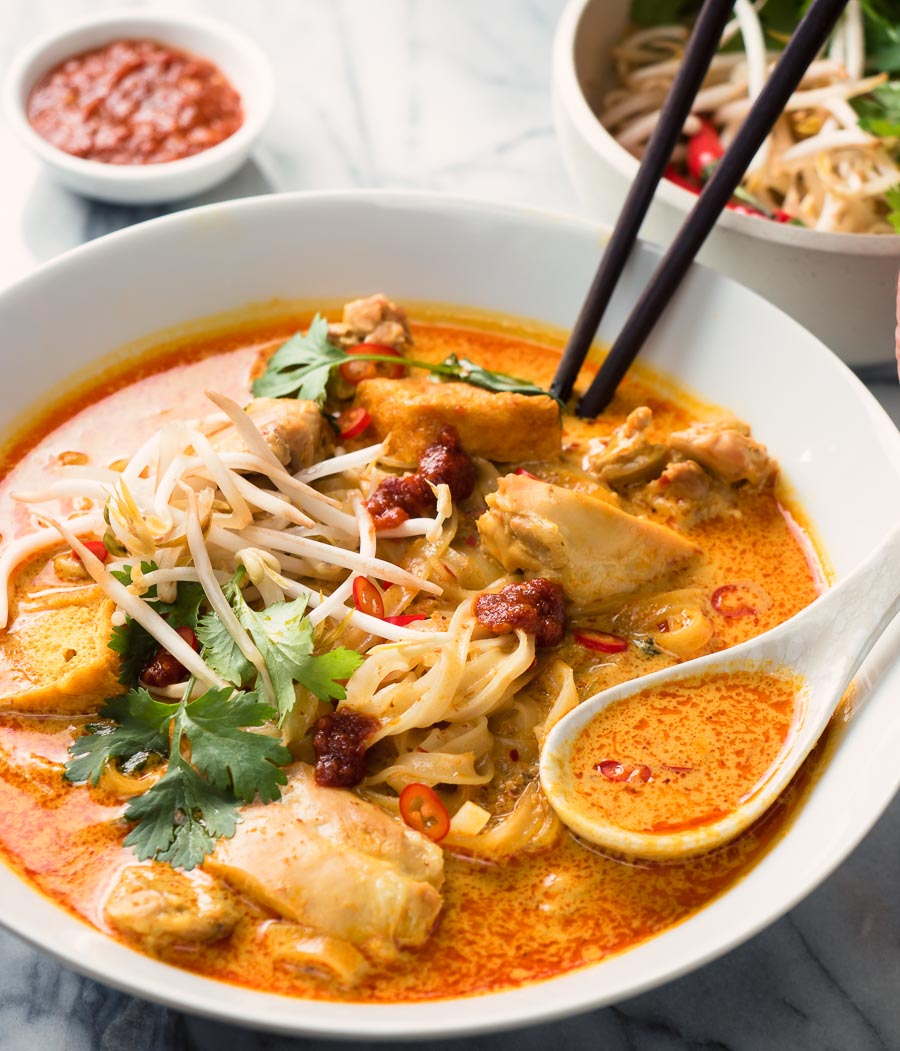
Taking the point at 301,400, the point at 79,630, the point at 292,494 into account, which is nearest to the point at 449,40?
the point at 301,400

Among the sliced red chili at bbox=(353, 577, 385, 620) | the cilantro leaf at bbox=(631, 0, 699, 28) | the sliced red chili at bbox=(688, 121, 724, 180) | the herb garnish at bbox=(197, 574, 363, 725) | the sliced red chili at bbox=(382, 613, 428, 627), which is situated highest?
the cilantro leaf at bbox=(631, 0, 699, 28)

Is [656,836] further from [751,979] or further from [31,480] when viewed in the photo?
[31,480]

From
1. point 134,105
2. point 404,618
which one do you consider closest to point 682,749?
point 404,618

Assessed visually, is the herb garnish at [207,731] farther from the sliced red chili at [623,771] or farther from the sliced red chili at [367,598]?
the sliced red chili at [623,771]

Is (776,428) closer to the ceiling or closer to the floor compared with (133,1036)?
closer to the ceiling

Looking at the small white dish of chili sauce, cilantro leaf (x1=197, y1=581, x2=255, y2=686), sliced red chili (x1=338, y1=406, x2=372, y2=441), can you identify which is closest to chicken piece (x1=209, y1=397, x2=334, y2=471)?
sliced red chili (x1=338, y1=406, x2=372, y2=441)

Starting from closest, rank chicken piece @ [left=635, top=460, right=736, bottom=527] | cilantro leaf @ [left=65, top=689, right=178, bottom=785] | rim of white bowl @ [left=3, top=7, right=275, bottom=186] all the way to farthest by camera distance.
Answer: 1. cilantro leaf @ [left=65, top=689, right=178, bottom=785]
2. chicken piece @ [left=635, top=460, right=736, bottom=527]
3. rim of white bowl @ [left=3, top=7, right=275, bottom=186]

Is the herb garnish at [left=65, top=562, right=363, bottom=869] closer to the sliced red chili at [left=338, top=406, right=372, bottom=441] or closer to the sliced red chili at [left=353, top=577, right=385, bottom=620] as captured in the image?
the sliced red chili at [left=353, top=577, right=385, bottom=620]
